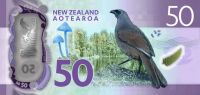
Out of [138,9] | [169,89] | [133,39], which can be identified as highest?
[138,9]

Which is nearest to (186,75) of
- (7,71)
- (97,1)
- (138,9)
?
(138,9)

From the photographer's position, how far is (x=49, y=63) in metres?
2.06

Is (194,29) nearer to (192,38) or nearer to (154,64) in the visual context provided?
(192,38)

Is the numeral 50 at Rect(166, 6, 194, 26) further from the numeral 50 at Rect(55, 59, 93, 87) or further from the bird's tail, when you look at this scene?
the numeral 50 at Rect(55, 59, 93, 87)

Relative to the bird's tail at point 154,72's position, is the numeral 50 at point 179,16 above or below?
above

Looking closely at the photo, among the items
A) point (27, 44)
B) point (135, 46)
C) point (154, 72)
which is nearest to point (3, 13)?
point (27, 44)

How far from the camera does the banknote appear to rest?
2.06 metres

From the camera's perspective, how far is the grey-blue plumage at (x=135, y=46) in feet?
6.82

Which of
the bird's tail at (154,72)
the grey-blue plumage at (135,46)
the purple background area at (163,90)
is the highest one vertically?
the grey-blue plumage at (135,46)

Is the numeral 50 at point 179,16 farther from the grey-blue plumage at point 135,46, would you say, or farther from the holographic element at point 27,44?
the holographic element at point 27,44

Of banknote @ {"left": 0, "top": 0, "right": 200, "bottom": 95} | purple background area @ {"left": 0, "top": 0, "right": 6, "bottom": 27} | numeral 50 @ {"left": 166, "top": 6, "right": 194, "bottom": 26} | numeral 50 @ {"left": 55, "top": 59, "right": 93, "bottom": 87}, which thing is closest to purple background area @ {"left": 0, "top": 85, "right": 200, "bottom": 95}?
banknote @ {"left": 0, "top": 0, "right": 200, "bottom": 95}

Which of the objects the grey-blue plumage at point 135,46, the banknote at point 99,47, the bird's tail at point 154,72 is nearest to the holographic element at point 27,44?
the banknote at point 99,47

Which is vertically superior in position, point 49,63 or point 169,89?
point 49,63

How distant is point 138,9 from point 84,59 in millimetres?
380
